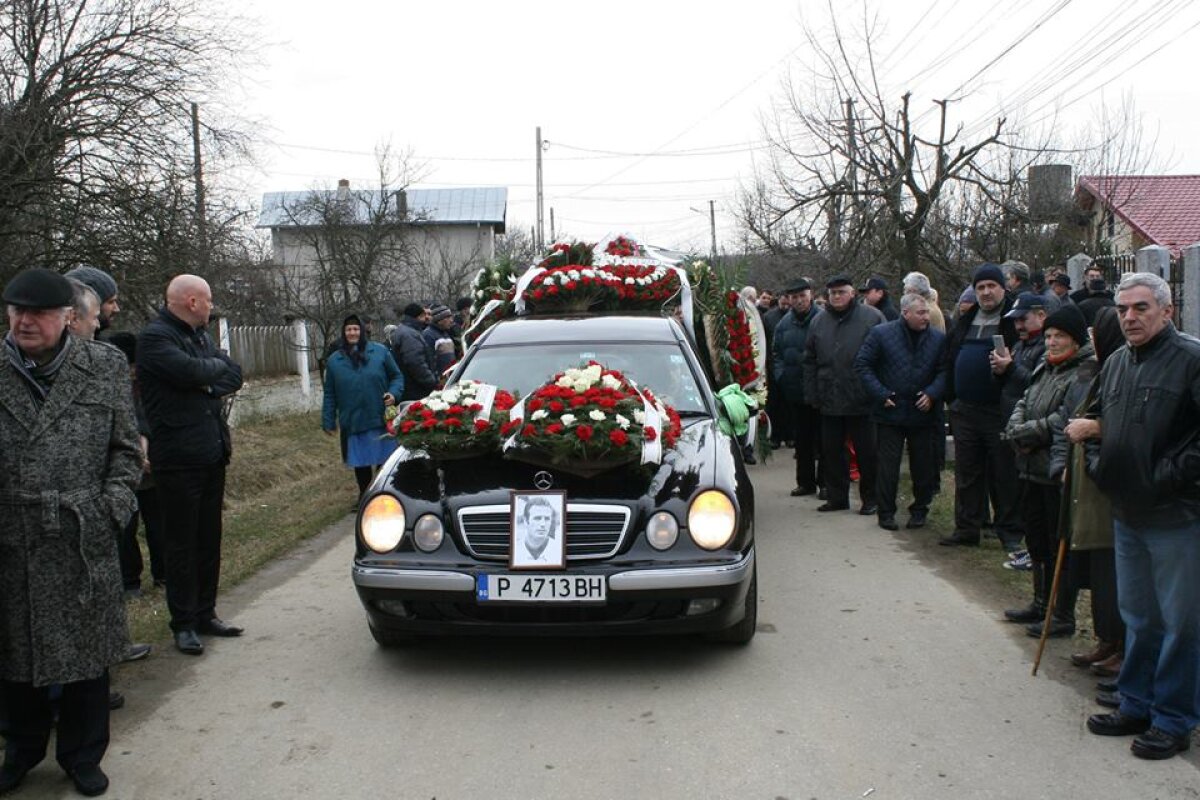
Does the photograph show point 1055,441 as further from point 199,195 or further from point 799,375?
point 199,195

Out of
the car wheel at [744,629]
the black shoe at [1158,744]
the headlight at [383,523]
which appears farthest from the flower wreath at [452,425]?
the black shoe at [1158,744]

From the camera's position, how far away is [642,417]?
5566 mm

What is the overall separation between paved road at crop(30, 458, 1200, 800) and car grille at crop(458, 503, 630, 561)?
2.09ft

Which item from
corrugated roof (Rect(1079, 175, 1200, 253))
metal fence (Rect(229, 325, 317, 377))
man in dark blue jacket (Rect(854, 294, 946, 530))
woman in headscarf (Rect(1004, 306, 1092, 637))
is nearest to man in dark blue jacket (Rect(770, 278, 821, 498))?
man in dark blue jacket (Rect(854, 294, 946, 530))

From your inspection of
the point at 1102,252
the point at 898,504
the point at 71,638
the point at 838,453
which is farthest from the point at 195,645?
the point at 1102,252

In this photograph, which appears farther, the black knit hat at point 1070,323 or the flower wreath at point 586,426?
the black knit hat at point 1070,323

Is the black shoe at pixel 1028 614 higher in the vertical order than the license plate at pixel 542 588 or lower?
lower

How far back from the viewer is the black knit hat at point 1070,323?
5.74 metres

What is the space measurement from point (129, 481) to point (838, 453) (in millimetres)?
6932

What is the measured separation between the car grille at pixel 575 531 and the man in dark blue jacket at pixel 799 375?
18.4 feet

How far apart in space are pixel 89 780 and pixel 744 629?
10.1 feet

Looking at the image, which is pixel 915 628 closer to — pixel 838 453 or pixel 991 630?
pixel 991 630

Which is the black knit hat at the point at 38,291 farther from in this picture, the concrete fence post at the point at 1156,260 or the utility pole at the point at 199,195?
the utility pole at the point at 199,195

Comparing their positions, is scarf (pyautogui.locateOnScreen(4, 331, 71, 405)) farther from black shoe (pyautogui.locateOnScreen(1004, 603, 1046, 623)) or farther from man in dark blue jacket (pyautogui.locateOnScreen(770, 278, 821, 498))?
man in dark blue jacket (pyautogui.locateOnScreen(770, 278, 821, 498))
